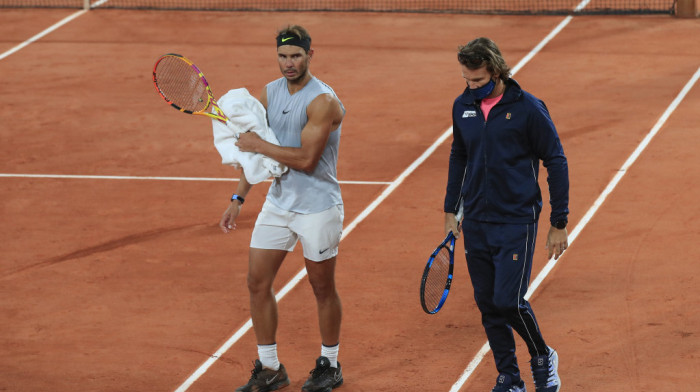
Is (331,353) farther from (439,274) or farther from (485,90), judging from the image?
(485,90)

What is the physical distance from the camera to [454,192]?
681 cm

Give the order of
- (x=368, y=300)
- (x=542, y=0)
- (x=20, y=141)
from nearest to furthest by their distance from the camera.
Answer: (x=368, y=300)
(x=20, y=141)
(x=542, y=0)

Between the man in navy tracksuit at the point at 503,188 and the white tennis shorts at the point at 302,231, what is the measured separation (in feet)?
2.95

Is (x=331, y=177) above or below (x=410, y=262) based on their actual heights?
above

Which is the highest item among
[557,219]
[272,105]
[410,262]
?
[272,105]

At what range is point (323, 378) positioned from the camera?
23.8ft

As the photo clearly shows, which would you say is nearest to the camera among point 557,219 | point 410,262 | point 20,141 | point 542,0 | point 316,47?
point 557,219

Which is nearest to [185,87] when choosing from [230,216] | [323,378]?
[230,216]

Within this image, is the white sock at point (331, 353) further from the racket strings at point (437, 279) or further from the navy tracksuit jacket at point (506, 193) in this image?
the navy tracksuit jacket at point (506, 193)

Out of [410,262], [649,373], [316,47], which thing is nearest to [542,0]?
[316,47]

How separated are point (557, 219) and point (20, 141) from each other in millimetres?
9077

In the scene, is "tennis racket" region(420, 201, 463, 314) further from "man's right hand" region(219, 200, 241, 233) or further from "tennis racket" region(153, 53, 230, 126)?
"tennis racket" region(153, 53, 230, 126)

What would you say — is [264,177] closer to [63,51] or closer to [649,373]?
[649,373]

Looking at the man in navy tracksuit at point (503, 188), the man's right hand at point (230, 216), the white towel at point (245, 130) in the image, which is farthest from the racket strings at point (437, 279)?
the man's right hand at point (230, 216)
